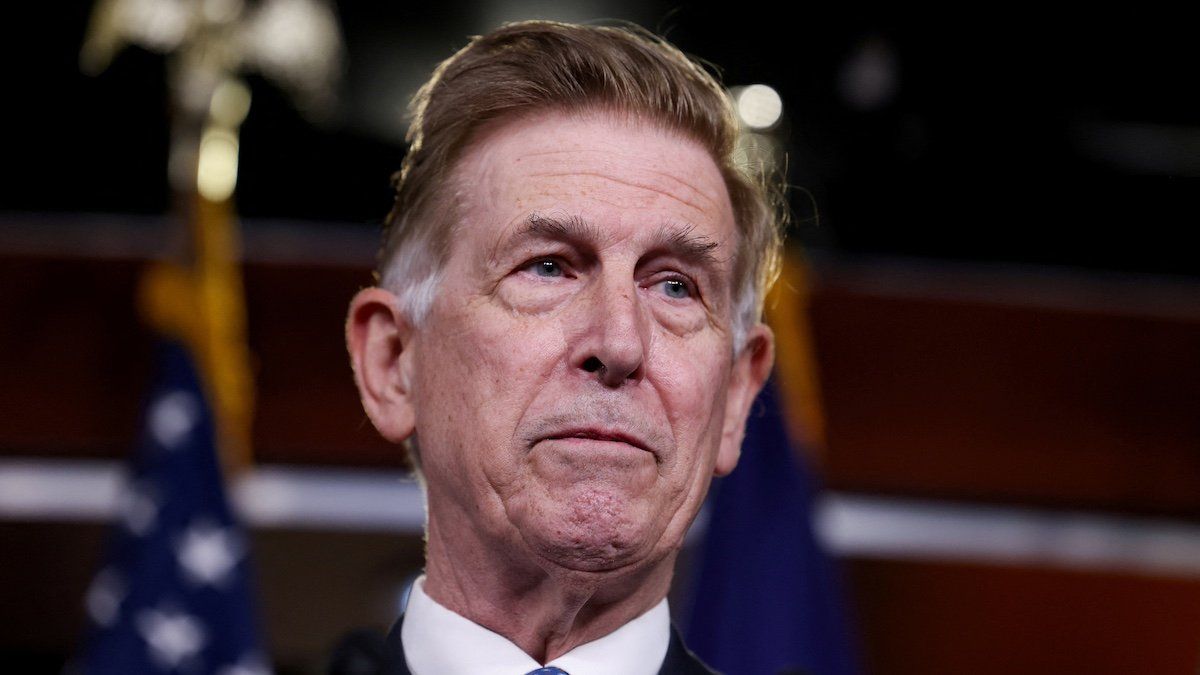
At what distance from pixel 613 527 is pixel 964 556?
9.72 feet

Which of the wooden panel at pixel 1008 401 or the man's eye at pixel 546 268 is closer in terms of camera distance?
the man's eye at pixel 546 268

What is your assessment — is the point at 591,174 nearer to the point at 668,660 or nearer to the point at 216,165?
the point at 668,660

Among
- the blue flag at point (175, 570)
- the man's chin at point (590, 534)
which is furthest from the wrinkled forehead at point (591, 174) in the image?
the blue flag at point (175, 570)

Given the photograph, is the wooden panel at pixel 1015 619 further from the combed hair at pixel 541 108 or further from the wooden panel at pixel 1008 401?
the combed hair at pixel 541 108

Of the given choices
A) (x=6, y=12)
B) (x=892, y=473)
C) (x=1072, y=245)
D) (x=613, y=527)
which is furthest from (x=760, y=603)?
(x=6, y=12)

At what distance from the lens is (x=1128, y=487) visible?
3869 mm

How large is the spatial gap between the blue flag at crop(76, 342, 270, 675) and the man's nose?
6.76ft

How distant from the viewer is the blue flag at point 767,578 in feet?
9.66

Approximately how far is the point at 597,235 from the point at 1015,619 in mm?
3034

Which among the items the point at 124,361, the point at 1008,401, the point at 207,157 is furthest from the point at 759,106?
the point at 124,361

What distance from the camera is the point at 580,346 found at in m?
1.14

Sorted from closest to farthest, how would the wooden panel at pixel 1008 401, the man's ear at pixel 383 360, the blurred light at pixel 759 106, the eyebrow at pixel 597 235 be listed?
the eyebrow at pixel 597 235, the man's ear at pixel 383 360, the blurred light at pixel 759 106, the wooden panel at pixel 1008 401

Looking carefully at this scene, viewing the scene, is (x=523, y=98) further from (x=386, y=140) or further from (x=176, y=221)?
(x=386, y=140)

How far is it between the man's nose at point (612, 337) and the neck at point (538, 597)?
167 mm
